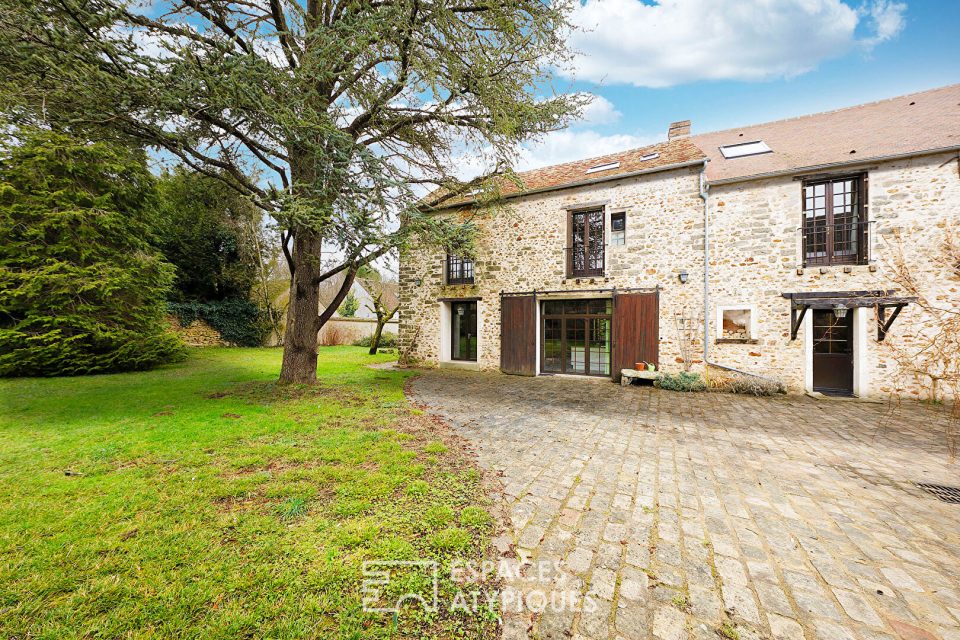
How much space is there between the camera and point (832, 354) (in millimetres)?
7754

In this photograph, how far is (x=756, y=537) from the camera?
2.38 m

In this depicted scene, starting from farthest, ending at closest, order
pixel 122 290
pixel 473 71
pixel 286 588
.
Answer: pixel 122 290 < pixel 473 71 < pixel 286 588

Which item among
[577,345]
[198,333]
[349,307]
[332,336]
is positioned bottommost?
[332,336]

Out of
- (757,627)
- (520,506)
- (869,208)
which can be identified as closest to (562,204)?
(869,208)

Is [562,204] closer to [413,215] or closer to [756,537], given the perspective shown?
[413,215]

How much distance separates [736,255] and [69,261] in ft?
55.6

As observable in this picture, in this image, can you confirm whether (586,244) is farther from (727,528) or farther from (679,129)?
(727,528)

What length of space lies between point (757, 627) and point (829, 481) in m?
2.63

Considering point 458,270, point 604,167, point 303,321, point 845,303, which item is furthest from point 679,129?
point 303,321

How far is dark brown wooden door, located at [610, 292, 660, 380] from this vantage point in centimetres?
886

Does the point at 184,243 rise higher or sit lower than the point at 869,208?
higher

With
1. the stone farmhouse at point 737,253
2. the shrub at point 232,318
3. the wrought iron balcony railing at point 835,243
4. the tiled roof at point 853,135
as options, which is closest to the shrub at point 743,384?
the stone farmhouse at point 737,253

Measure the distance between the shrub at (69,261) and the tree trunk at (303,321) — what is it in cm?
456

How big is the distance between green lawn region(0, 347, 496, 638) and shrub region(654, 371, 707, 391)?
635 centimetres
